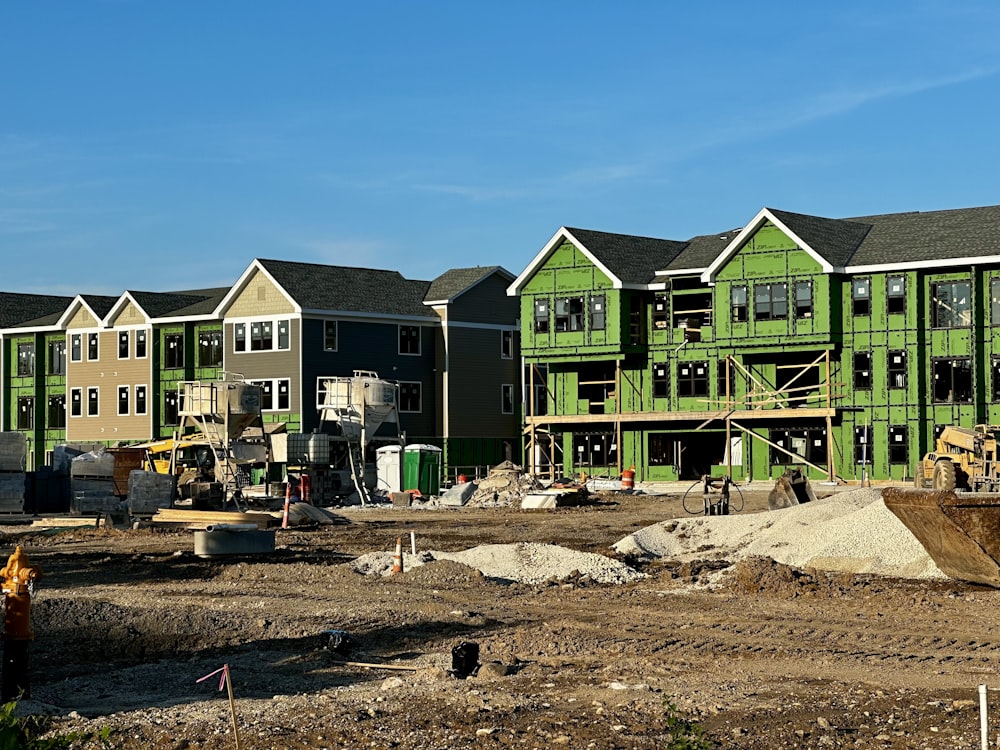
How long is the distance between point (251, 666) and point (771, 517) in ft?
50.4

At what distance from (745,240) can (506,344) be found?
17.0 meters

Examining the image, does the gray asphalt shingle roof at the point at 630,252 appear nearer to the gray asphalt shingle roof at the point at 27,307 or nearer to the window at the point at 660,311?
the window at the point at 660,311

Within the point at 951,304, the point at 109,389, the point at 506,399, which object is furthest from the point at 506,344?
the point at 951,304

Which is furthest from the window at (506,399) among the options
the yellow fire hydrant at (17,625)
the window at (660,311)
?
the yellow fire hydrant at (17,625)

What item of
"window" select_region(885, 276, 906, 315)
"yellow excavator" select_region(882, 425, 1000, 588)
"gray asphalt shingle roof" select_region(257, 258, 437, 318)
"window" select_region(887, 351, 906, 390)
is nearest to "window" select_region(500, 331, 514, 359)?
"gray asphalt shingle roof" select_region(257, 258, 437, 318)

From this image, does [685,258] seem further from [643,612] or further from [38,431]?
[643,612]

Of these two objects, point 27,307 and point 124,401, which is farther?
point 27,307

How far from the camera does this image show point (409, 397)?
66.6 m

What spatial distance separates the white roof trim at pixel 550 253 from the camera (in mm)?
60550

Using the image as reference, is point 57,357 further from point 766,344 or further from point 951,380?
point 951,380

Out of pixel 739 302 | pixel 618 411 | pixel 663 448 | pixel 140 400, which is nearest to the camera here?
pixel 739 302

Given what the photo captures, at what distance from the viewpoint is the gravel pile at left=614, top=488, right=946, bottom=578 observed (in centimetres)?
2333

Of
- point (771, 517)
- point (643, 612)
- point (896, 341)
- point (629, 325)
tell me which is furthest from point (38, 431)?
point (643, 612)

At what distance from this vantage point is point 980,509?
1839cm
